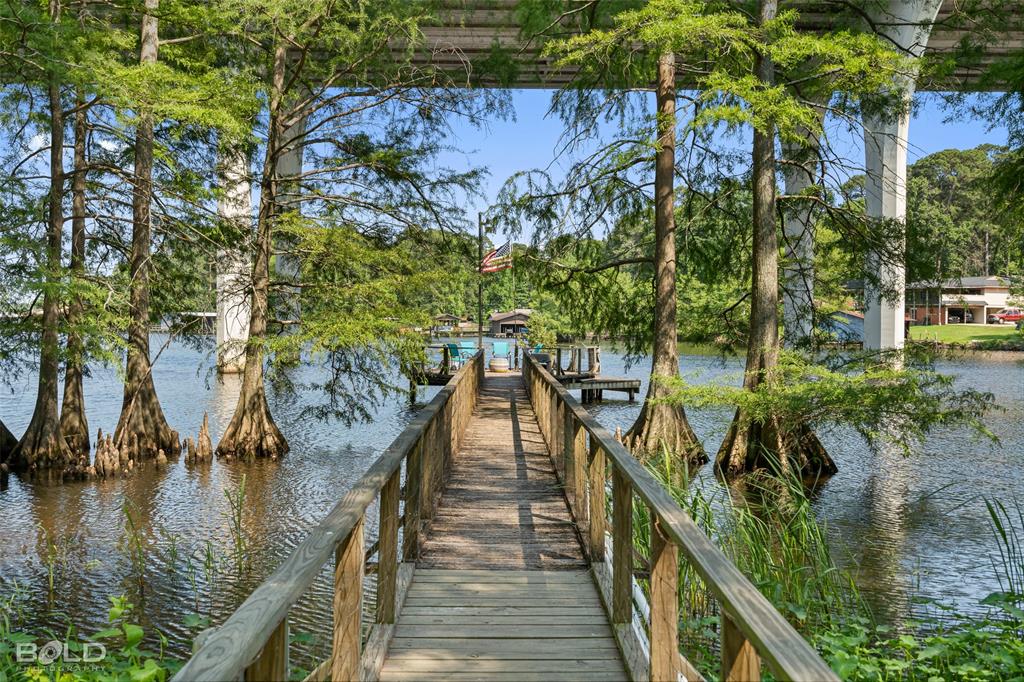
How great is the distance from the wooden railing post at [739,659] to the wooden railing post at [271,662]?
114 cm

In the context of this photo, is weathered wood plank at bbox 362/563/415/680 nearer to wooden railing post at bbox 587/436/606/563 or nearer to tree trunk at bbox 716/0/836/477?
wooden railing post at bbox 587/436/606/563

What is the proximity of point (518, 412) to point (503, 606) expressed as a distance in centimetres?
1087

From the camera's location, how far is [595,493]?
518 centimetres

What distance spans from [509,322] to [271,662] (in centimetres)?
7618

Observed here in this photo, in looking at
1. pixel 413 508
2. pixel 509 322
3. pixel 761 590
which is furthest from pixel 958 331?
pixel 413 508

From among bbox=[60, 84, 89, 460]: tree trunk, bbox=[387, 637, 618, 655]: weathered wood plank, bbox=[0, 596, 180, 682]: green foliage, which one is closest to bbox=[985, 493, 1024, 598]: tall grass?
bbox=[387, 637, 618, 655]: weathered wood plank

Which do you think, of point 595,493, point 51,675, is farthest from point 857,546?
point 51,675

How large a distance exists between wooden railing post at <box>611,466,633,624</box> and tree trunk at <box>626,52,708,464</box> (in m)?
10.2

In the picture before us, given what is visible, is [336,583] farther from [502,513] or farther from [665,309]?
[665,309]

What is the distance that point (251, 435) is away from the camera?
1595 cm

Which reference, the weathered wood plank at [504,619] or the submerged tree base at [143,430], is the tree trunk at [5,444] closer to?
the submerged tree base at [143,430]

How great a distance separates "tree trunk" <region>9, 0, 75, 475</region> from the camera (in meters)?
13.3

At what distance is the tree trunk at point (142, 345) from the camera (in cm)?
1474

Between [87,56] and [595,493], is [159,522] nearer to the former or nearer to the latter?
[87,56]
